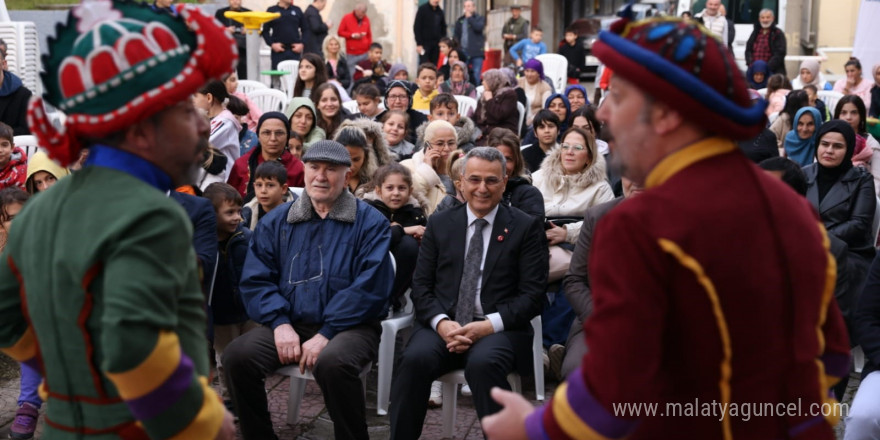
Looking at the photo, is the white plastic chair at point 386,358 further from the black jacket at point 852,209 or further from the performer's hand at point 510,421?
the performer's hand at point 510,421

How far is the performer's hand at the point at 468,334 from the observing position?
4.70 m

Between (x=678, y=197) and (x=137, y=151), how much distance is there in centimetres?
109

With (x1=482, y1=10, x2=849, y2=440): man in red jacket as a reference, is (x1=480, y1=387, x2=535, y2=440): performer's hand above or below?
below

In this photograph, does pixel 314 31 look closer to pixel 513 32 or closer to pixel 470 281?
pixel 513 32

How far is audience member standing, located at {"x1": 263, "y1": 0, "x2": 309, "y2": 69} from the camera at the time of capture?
1448 cm

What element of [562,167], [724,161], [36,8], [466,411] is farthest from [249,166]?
[36,8]

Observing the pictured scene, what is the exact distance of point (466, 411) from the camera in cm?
529

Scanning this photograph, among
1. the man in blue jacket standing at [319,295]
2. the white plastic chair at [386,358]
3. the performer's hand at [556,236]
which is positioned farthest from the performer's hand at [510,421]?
the performer's hand at [556,236]

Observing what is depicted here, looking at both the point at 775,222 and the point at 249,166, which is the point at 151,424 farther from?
the point at 249,166

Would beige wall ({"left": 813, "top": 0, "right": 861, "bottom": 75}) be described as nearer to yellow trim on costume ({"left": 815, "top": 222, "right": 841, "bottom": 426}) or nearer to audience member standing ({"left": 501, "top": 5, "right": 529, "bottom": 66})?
audience member standing ({"left": 501, "top": 5, "right": 529, "bottom": 66})

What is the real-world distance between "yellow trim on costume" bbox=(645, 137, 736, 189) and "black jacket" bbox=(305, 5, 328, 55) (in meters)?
14.0

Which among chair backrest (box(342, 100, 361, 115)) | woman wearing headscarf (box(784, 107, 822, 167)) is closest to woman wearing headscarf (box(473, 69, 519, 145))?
chair backrest (box(342, 100, 361, 115))

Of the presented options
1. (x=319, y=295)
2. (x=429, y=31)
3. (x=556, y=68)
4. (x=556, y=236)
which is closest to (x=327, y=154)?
(x=319, y=295)

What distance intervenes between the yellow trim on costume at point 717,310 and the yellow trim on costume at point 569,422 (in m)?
0.24
